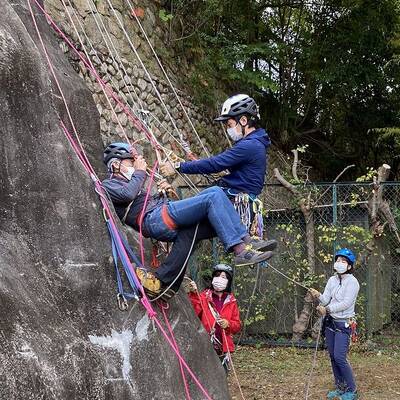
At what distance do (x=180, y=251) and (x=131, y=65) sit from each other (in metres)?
6.07

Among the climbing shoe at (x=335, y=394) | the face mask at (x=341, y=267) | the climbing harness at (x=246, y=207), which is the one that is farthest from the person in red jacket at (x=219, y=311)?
the climbing shoe at (x=335, y=394)

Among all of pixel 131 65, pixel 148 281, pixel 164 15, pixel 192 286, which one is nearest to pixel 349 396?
pixel 192 286

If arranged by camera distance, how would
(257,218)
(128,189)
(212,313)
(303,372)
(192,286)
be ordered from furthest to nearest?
(303,372) → (212,313) → (192,286) → (257,218) → (128,189)

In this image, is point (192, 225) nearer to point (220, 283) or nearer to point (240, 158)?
point (240, 158)

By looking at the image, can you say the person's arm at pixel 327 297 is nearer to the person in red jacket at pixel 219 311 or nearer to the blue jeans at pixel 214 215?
the person in red jacket at pixel 219 311

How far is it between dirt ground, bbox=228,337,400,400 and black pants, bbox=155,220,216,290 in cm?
371

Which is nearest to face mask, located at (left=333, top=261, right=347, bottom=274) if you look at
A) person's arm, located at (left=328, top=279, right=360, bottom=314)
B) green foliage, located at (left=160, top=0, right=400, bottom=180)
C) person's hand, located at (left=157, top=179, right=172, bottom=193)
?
person's arm, located at (left=328, top=279, right=360, bottom=314)

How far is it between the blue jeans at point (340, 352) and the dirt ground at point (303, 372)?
426 mm

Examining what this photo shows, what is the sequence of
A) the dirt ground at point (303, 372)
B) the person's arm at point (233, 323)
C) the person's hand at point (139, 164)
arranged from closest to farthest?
the person's hand at point (139, 164)
the person's arm at point (233, 323)
the dirt ground at point (303, 372)

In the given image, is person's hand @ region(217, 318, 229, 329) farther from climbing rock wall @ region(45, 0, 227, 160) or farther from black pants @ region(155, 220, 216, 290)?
climbing rock wall @ region(45, 0, 227, 160)

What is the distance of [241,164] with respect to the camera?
543 centimetres

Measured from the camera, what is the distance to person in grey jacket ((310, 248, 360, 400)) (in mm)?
7691

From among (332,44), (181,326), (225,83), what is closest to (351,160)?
(332,44)

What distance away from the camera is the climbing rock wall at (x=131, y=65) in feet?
29.9
